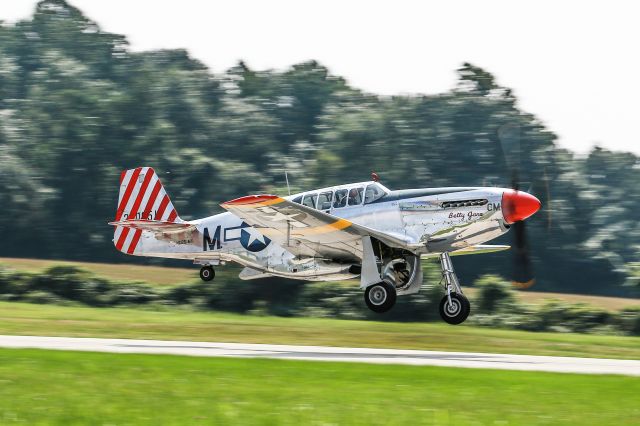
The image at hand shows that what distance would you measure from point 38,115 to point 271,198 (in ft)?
203

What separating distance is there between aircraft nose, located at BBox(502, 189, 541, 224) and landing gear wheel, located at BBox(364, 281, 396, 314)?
3118 mm

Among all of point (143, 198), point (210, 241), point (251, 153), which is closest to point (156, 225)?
point (210, 241)

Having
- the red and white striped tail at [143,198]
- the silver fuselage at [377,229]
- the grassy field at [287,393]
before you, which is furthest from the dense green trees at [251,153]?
the grassy field at [287,393]

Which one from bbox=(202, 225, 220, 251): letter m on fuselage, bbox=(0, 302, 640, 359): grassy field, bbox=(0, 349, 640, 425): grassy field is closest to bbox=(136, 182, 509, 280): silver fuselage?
bbox=(202, 225, 220, 251): letter m on fuselage

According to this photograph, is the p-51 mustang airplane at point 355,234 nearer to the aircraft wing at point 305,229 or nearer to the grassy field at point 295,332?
the aircraft wing at point 305,229

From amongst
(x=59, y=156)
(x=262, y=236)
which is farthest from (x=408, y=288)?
(x=59, y=156)

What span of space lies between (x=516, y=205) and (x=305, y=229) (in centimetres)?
486

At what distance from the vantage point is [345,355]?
23.2m

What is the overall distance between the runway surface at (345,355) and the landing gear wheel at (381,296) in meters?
1.21

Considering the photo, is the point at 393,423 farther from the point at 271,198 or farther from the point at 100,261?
the point at 100,261

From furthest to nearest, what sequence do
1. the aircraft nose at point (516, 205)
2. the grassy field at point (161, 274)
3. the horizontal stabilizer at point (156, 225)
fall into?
the grassy field at point (161, 274) → the horizontal stabilizer at point (156, 225) → the aircraft nose at point (516, 205)

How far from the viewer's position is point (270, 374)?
18328 millimetres

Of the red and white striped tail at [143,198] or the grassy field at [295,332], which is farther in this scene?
the red and white striped tail at [143,198]

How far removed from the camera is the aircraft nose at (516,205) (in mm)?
25219
